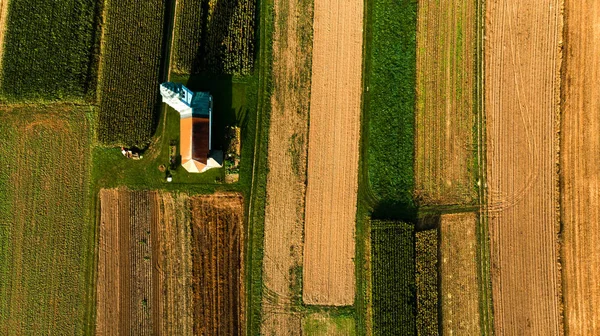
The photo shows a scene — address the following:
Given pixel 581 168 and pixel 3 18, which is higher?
pixel 3 18

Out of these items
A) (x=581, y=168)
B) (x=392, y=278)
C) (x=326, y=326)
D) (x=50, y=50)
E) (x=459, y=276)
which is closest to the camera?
(x=392, y=278)

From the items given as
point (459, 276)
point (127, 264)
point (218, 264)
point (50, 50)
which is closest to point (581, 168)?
point (459, 276)

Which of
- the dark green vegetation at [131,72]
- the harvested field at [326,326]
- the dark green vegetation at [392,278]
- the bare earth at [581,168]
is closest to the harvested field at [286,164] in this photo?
the harvested field at [326,326]

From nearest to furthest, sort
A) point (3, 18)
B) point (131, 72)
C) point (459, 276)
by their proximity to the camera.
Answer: point (459, 276)
point (131, 72)
point (3, 18)

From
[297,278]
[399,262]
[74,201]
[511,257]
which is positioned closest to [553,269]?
[511,257]

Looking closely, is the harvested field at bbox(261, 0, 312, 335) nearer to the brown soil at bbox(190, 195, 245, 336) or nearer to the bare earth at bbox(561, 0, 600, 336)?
the brown soil at bbox(190, 195, 245, 336)

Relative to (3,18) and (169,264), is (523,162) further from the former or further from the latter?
(3,18)
